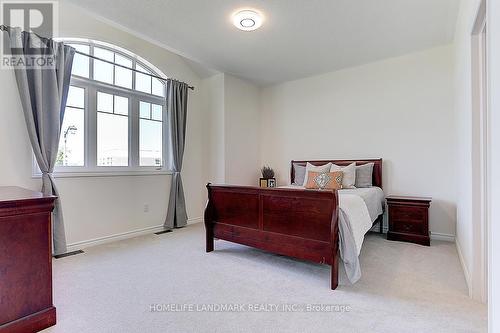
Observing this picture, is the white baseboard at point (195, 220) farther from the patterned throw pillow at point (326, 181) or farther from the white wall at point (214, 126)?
the patterned throw pillow at point (326, 181)

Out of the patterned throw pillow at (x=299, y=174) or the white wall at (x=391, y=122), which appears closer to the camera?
the white wall at (x=391, y=122)

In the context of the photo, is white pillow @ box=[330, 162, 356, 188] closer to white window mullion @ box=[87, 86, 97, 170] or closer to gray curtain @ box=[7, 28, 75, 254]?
white window mullion @ box=[87, 86, 97, 170]

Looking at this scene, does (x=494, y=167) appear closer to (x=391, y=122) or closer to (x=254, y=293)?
(x=254, y=293)

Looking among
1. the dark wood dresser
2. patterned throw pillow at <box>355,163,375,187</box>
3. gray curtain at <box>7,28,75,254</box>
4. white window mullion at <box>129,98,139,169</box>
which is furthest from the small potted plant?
the dark wood dresser

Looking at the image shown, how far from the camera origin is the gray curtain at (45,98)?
2.87 m

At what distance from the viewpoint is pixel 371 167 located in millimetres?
4121

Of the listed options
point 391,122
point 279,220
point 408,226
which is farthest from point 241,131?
point 408,226

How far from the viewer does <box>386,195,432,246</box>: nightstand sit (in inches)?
137

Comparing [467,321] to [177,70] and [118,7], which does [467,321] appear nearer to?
[118,7]

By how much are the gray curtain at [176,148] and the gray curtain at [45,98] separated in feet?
4.91

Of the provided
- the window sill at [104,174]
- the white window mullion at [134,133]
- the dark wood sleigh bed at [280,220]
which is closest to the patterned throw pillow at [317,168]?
the dark wood sleigh bed at [280,220]

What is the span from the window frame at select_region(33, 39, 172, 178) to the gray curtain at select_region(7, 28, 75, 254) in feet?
0.62

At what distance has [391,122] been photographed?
4.11 m

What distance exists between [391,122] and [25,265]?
177 inches
